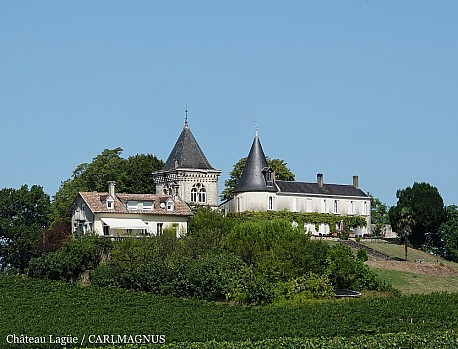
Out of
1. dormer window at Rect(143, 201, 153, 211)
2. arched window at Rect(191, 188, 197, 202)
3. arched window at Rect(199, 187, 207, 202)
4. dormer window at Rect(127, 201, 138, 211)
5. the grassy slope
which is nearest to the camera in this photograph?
the grassy slope

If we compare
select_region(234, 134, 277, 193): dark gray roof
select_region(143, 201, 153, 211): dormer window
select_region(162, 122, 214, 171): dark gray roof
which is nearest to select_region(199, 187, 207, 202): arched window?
select_region(162, 122, 214, 171): dark gray roof

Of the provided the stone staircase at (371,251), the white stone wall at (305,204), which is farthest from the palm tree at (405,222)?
the stone staircase at (371,251)

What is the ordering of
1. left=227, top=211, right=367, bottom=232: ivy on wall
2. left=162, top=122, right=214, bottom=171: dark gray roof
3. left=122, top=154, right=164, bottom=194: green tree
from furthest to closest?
left=122, top=154, right=164, bottom=194: green tree
left=162, top=122, right=214, bottom=171: dark gray roof
left=227, top=211, right=367, bottom=232: ivy on wall

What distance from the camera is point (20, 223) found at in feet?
251

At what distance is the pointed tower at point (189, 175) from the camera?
238 feet

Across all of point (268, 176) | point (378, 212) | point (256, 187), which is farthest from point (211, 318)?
point (378, 212)

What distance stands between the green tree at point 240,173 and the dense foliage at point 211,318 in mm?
37545

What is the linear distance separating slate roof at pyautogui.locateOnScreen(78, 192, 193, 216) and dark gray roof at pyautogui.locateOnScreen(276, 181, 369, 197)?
506 inches

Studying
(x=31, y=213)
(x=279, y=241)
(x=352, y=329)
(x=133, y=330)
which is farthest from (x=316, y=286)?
(x=31, y=213)

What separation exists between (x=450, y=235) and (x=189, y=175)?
2193cm

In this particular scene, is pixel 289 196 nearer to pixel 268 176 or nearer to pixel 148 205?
pixel 268 176

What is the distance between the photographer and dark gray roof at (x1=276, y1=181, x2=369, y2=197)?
244 feet

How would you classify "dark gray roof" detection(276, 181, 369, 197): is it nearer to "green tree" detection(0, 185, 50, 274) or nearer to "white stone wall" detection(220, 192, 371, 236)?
"white stone wall" detection(220, 192, 371, 236)

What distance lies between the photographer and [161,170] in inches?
2950
